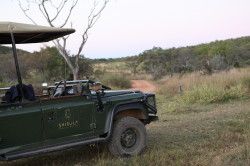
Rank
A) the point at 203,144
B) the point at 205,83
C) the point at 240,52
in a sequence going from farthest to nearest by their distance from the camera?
the point at 240,52 → the point at 205,83 → the point at 203,144

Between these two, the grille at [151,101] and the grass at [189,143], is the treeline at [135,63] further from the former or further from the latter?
the grille at [151,101]

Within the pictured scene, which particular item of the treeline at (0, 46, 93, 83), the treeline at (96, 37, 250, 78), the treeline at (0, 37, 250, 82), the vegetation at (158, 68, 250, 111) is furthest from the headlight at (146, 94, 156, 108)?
the treeline at (96, 37, 250, 78)

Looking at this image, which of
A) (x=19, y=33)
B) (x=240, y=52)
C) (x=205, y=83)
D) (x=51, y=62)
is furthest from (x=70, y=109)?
(x=240, y=52)

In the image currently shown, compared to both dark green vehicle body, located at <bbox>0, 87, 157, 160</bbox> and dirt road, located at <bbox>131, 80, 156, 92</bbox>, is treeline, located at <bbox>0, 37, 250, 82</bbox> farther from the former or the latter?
dark green vehicle body, located at <bbox>0, 87, 157, 160</bbox>

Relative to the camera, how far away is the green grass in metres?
7.68

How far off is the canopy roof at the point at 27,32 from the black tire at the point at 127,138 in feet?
5.76

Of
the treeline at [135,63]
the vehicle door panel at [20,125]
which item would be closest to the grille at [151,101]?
the vehicle door panel at [20,125]

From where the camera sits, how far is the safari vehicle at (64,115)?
23.4ft

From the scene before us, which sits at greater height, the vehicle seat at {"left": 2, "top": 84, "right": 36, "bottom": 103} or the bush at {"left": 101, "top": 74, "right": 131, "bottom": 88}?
the vehicle seat at {"left": 2, "top": 84, "right": 36, "bottom": 103}

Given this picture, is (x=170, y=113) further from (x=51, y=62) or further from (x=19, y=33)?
(x=51, y=62)

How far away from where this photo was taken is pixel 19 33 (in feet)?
25.0

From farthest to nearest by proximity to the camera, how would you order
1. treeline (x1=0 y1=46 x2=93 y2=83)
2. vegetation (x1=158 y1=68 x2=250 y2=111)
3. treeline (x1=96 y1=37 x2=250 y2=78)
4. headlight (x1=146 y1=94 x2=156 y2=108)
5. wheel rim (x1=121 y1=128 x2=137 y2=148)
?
treeline (x1=96 y1=37 x2=250 y2=78) → treeline (x1=0 y1=46 x2=93 y2=83) → vegetation (x1=158 y1=68 x2=250 y2=111) → headlight (x1=146 y1=94 x2=156 y2=108) → wheel rim (x1=121 y1=128 x2=137 y2=148)

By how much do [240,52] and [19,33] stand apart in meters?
44.0

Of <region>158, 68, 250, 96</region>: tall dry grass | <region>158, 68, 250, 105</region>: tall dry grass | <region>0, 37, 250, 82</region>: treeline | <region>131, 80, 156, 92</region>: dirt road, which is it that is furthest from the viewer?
<region>0, 37, 250, 82</region>: treeline
